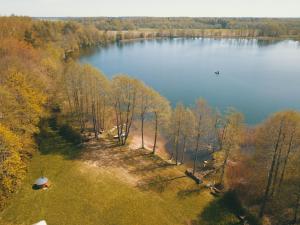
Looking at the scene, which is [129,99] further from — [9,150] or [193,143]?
[9,150]

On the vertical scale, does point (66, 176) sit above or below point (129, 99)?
below

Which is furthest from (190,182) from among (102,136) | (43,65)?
(43,65)

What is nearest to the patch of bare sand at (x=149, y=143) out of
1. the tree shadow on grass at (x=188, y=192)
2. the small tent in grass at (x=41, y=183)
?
the tree shadow on grass at (x=188, y=192)

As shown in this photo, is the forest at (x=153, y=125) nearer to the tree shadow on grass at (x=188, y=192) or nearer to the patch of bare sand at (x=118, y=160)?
the patch of bare sand at (x=118, y=160)

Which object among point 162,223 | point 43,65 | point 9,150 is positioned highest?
point 43,65

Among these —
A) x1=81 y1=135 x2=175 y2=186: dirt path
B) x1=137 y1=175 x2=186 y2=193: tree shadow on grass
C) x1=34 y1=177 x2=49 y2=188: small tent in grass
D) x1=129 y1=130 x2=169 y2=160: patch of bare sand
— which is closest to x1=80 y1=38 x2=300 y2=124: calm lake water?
x1=129 y1=130 x2=169 y2=160: patch of bare sand

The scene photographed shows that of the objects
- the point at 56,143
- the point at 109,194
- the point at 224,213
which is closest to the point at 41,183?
the point at 109,194
